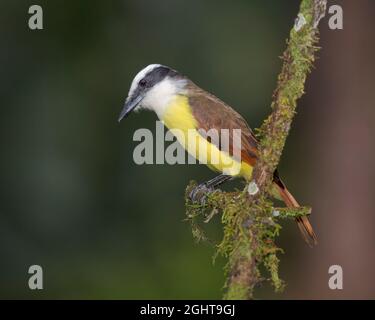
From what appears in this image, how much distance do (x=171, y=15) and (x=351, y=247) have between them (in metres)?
4.16

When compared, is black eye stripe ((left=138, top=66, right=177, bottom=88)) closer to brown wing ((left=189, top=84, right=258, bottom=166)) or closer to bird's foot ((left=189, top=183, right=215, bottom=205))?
brown wing ((left=189, top=84, right=258, bottom=166))

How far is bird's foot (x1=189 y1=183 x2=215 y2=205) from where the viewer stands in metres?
4.49

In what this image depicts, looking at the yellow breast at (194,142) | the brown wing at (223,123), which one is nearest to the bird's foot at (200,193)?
the yellow breast at (194,142)

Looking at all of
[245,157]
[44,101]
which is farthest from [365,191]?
[44,101]

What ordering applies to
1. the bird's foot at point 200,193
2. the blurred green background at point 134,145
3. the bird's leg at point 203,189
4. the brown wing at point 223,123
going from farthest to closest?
the blurred green background at point 134,145, the brown wing at point 223,123, the bird's leg at point 203,189, the bird's foot at point 200,193

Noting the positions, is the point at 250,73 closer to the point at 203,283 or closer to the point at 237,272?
the point at 203,283

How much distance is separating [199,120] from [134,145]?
12.7 ft

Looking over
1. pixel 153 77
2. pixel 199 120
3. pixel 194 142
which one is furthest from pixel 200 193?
pixel 153 77

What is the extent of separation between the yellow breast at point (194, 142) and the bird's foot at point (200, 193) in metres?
0.21

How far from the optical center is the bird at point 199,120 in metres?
5.02

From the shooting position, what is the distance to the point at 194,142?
511cm

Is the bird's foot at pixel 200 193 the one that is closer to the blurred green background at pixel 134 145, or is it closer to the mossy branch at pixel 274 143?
the mossy branch at pixel 274 143

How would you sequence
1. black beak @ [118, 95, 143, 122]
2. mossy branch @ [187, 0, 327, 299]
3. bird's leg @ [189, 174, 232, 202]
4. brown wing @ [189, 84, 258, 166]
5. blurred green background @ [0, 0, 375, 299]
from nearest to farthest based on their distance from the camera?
mossy branch @ [187, 0, 327, 299] → bird's leg @ [189, 174, 232, 202] → brown wing @ [189, 84, 258, 166] → black beak @ [118, 95, 143, 122] → blurred green background @ [0, 0, 375, 299]

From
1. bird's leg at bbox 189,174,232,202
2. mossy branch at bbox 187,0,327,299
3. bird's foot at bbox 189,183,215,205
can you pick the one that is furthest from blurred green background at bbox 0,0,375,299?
mossy branch at bbox 187,0,327,299
